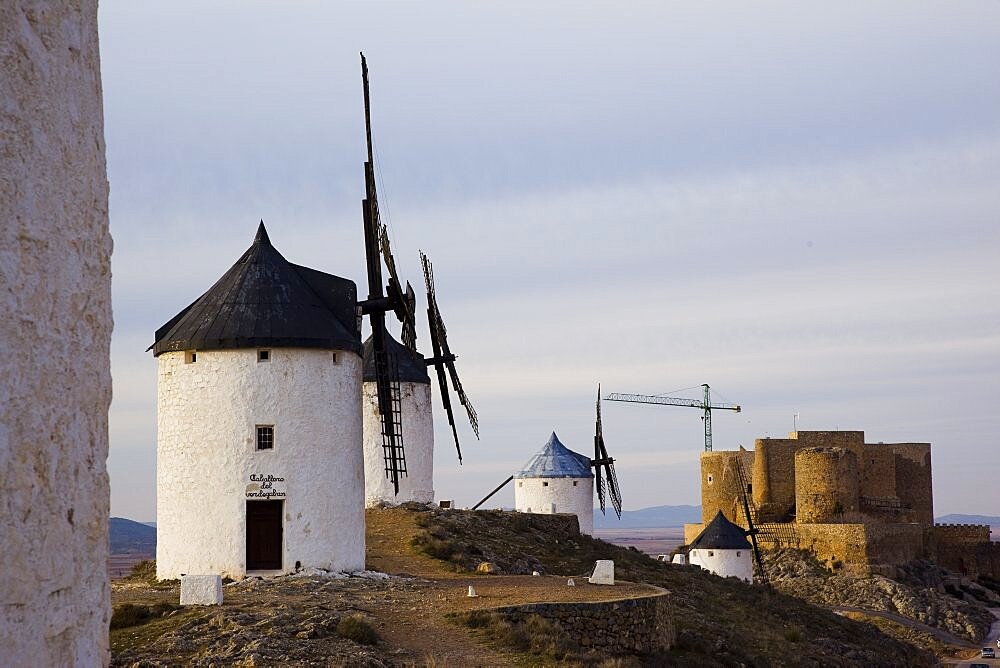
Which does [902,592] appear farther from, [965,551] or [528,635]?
[528,635]

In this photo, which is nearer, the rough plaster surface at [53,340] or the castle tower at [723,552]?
the rough plaster surface at [53,340]

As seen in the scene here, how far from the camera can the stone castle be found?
173 ft

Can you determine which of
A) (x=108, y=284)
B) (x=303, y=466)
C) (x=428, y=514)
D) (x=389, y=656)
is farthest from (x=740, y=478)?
(x=108, y=284)

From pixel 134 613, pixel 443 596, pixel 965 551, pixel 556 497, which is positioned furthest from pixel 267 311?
pixel 965 551

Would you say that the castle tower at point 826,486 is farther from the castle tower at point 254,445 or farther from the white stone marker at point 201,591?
the white stone marker at point 201,591

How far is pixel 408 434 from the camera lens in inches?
1267

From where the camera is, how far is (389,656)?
1473 centimetres

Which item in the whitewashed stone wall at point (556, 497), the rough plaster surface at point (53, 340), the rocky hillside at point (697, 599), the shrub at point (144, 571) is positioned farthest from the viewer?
the whitewashed stone wall at point (556, 497)

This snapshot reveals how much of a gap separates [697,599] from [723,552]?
12567 mm

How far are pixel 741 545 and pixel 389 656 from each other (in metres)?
27.4

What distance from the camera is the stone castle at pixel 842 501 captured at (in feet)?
173

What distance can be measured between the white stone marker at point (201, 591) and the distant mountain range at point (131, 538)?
64204 mm

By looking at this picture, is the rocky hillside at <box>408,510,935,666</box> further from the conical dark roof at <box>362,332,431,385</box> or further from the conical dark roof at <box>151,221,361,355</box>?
the conical dark roof at <box>151,221,361,355</box>

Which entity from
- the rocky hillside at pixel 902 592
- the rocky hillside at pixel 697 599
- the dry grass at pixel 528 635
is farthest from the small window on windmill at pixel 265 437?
the rocky hillside at pixel 902 592
